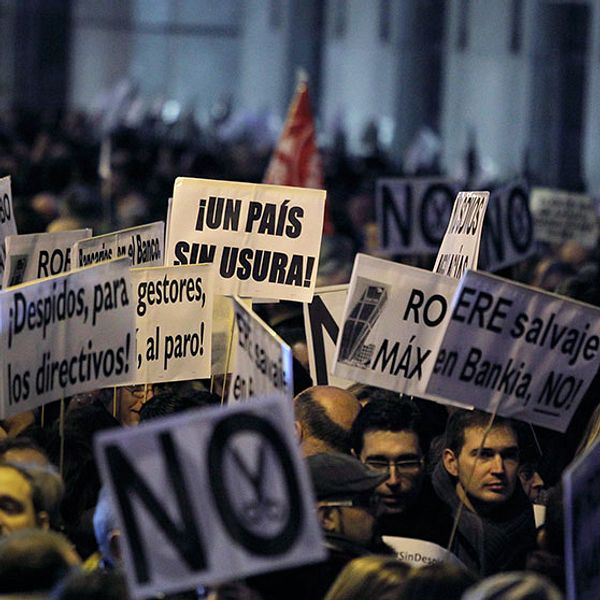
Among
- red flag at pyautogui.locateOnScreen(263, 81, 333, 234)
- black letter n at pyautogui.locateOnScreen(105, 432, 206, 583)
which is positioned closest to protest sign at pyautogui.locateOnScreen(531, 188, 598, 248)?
red flag at pyautogui.locateOnScreen(263, 81, 333, 234)

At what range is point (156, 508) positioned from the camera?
4.23m

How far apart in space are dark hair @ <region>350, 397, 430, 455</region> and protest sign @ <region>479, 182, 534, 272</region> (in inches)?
125

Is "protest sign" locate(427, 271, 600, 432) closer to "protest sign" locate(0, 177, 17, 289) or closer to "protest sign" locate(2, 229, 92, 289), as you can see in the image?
"protest sign" locate(2, 229, 92, 289)

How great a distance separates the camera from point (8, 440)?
18.3ft

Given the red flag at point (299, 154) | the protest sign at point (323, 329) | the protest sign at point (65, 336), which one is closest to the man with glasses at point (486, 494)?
the protest sign at point (65, 336)

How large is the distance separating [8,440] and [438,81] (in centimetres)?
3044

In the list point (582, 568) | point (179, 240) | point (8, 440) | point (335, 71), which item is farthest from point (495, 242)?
point (335, 71)

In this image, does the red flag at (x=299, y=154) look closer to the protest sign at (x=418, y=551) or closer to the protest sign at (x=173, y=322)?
the protest sign at (x=173, y=322)

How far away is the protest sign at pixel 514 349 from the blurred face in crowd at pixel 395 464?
44cm

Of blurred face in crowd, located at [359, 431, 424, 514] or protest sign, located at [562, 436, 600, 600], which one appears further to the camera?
blurred face in crowd, located at [359, 431, 424, 514]

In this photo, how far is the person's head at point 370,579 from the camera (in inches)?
174

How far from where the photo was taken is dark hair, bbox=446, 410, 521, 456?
6.15 m

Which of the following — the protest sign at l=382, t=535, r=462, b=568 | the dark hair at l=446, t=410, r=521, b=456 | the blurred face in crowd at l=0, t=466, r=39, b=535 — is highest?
the blurred face in crowd at l=0, t=466, r=39, b=535

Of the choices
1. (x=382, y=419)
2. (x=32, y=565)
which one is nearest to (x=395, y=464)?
(x=382, y=419)
